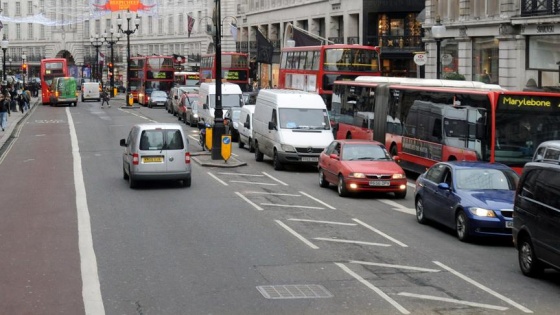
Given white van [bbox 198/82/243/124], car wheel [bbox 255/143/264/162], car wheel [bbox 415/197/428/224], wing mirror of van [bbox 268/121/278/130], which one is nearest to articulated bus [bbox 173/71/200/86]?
white van [bbox 198/82/243/124]

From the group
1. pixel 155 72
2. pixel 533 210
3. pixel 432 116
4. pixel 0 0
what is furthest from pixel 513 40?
pixel 0 0

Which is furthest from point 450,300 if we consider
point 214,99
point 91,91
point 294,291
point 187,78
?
point 91,91

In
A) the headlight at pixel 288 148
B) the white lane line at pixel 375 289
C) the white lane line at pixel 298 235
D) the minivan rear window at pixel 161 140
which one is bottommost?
the white lane line at pixel 298 235

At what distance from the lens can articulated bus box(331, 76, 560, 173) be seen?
80.9 feet

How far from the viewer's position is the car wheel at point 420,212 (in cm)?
2041

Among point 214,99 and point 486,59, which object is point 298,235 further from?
point 486,59

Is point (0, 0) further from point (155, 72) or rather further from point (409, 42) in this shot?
point (409, 42)

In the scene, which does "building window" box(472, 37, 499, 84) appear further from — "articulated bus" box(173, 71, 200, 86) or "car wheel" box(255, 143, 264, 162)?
"articulated bus" box(173, 71, 200, 86)

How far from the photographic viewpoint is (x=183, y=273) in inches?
588

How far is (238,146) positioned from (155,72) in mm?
40661

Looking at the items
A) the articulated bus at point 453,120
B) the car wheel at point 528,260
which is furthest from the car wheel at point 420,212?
the car wheel at point 528,260

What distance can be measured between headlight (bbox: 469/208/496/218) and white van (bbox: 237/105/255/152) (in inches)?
765

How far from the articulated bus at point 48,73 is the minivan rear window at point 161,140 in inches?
2410

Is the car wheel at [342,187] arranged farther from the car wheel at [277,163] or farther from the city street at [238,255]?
the car wheel at [277,163]
